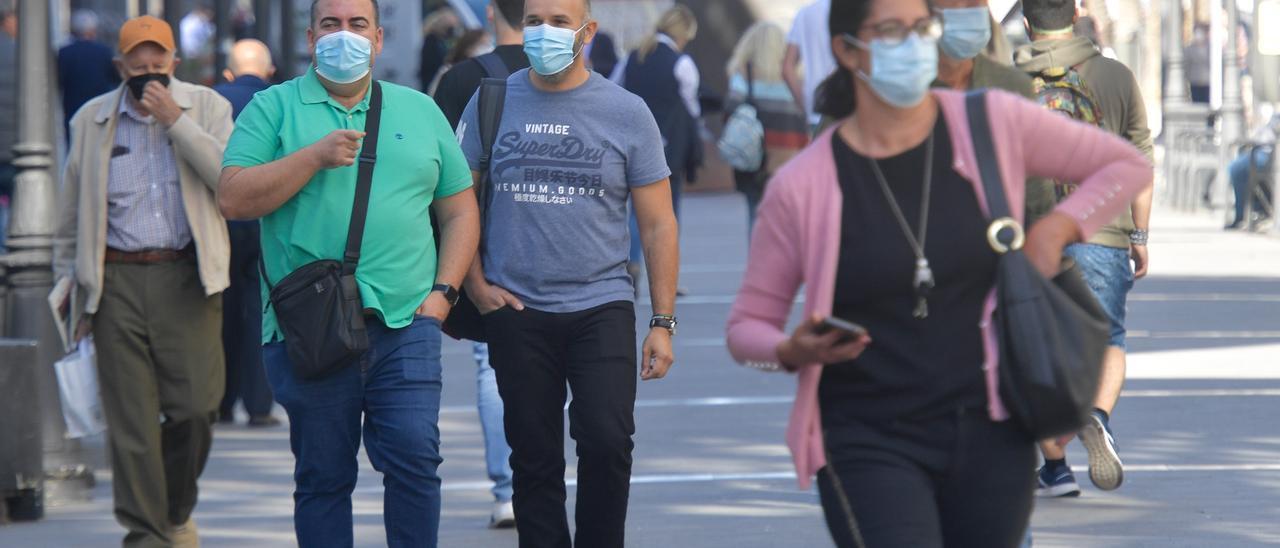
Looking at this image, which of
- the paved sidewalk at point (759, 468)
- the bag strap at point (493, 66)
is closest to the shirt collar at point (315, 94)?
the bag strap at point (493, 66)

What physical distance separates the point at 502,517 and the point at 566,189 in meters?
2.06

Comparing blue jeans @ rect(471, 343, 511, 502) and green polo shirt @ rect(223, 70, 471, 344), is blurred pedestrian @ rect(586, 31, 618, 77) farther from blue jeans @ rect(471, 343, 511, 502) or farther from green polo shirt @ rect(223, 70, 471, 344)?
green polo shirt @ rect(223, 70, 471, 344)

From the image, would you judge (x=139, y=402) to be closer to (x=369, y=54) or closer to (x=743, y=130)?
(x=369, y=54)

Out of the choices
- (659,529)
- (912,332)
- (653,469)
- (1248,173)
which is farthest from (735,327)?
(1248,173)

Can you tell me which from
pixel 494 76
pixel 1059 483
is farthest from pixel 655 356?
pixel 1059 483

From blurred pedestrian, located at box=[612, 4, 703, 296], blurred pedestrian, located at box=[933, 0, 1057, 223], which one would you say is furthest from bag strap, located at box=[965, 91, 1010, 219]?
blurred pedestrian, located at box=[612, 4, 703, 296]

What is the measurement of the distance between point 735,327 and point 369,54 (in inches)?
79.2

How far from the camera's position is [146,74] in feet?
24.0

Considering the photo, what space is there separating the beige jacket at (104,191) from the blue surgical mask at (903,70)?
3.71 m

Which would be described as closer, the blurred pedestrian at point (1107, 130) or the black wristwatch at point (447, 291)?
the black wristwatch at point (447, 291)

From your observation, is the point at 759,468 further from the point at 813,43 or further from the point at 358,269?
the point at 813,43

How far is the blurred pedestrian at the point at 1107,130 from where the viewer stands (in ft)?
23.1

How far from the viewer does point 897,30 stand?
4.08 meters

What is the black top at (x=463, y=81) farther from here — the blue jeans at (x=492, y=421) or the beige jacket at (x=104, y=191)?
the blue jeans at (x=492, y=421)
